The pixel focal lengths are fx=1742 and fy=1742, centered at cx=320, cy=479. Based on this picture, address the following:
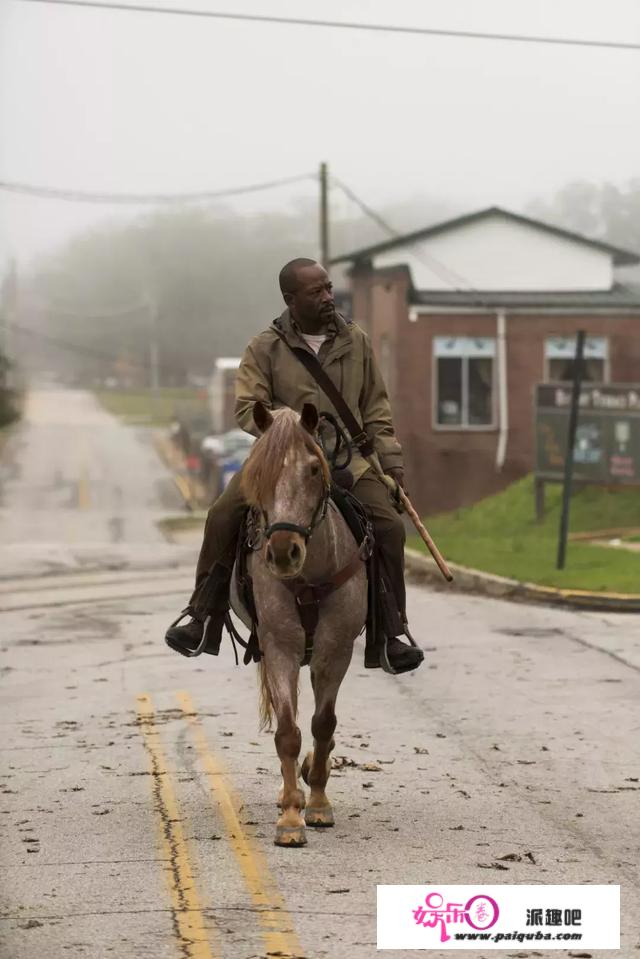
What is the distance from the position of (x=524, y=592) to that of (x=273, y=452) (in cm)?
1414

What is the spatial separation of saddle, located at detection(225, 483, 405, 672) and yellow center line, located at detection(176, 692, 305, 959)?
2.72 ft

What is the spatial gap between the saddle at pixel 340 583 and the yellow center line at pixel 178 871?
927mm

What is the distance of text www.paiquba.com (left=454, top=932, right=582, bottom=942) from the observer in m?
6.74

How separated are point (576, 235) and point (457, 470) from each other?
23.2 feet

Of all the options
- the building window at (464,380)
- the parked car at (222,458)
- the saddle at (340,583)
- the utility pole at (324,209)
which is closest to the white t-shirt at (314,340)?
the saddle at (340,583)

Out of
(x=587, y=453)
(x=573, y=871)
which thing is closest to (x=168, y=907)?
(x=573, y=871)

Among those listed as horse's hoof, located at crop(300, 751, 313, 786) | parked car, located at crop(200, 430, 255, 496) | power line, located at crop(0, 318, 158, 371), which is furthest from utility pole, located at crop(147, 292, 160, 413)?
horse's hoof, located at crop(300, 751, 313, 786)

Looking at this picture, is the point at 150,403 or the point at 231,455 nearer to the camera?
the point at 231,455

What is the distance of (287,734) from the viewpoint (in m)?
8.66

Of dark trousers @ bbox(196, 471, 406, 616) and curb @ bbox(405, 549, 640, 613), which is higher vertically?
dark trousers @ bbox(196, 471, 406, 616)

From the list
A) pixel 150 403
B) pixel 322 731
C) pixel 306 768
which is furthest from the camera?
pixel 150 403

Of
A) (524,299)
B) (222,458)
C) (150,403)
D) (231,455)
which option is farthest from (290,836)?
(150,403)

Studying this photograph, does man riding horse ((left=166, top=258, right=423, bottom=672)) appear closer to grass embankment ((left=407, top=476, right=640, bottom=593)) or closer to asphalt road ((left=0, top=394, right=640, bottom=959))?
asphalt road ((left=0, top=394, right=640, bottom=959))

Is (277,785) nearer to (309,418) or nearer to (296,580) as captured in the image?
(296,580)
